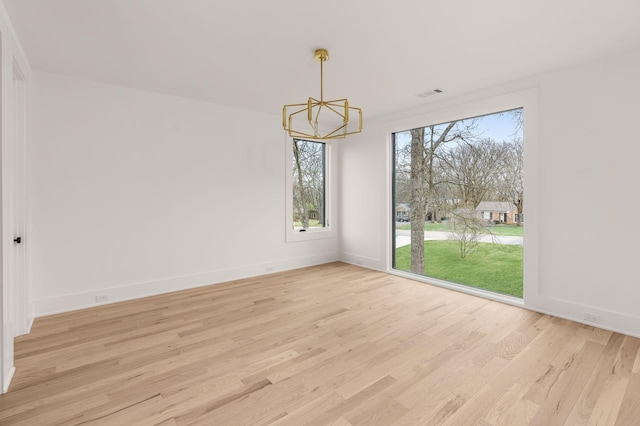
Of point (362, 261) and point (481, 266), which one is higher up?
point (481, 266)

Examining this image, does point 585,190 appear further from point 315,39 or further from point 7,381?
point 7,381

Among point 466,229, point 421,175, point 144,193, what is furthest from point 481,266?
point 144,193

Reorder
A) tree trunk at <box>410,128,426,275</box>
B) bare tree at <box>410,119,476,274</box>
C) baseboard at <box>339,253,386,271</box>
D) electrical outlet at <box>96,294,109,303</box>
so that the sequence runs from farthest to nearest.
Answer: baseboard at <box>339,253,386,271</box>
tree trunk at <box>410,128,426,275</box>
bare tree at <box>410,119,476,274</box>
electrical outlet at <box>96,294,109,303</box>

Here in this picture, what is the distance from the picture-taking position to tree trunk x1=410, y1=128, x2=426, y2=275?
193 inches

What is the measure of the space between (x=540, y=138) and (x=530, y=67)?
75 cm

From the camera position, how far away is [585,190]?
310 cm

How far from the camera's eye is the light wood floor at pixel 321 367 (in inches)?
72.2

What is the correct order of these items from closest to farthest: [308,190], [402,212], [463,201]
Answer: [463,201] → [402,212] → [308,190]

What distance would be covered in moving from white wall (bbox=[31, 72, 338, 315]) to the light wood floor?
596mm

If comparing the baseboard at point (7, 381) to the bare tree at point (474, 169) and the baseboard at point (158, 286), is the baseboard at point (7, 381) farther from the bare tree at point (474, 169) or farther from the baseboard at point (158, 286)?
the bare tree at point (474, 169)

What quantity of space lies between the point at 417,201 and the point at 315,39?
311 cm

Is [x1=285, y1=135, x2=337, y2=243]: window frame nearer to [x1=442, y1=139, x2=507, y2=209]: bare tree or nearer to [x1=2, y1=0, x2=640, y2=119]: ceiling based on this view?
[x1=2, y1=0, x2=640, y2=119]: ceiling

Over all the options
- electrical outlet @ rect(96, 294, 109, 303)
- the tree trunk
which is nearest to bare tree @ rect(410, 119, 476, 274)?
the tree trunk

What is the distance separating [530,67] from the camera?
321 cm
